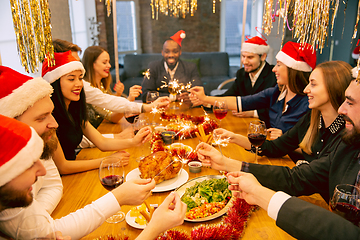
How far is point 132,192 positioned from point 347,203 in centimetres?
69

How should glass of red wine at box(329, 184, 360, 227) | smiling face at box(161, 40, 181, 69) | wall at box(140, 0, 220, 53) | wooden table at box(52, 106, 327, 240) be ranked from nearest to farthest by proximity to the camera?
glass of red wine at box(329, 184, 360, 227), wooden table at box(52, 106, 327, 240), smiling face at box(161, 40, 181, 69), wall at box(140, 0, 220, 53)

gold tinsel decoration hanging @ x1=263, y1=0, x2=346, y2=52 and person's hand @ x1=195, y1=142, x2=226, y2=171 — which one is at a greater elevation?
gold tinsel decoration hanging @ x1=263, y1=0, x2=346, y2=52

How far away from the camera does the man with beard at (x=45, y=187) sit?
91cm

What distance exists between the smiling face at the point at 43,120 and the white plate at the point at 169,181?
0.38 metres

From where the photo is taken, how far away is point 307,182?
1.22 m

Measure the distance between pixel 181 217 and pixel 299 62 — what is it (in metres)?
1.63

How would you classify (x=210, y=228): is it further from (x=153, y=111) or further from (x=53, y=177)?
(x=153, y=111)

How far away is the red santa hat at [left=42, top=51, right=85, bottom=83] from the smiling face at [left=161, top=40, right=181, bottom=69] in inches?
79.1

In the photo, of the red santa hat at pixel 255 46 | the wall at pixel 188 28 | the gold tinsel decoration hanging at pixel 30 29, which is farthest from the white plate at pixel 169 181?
the wall at pixel 188 28

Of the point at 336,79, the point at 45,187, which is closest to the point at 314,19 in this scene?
the point at 336,79

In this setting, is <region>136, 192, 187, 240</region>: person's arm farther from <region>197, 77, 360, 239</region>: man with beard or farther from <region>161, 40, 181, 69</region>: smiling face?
<region>161, 40, 181, 69</region>: smiling face

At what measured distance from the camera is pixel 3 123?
0.71 metres

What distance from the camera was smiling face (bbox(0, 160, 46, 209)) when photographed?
719 millimetres

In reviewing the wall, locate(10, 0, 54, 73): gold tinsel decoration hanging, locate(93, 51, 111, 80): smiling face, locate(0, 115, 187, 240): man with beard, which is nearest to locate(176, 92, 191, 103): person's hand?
locate(93, 51, 111, 80): smiling face
